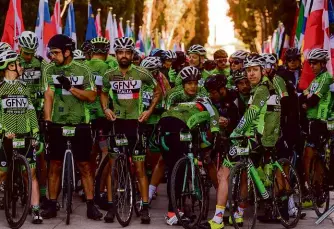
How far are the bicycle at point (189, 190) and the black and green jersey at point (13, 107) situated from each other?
188cm

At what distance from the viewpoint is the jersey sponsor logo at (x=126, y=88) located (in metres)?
10.5

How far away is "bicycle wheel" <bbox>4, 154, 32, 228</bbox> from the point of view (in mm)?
9789

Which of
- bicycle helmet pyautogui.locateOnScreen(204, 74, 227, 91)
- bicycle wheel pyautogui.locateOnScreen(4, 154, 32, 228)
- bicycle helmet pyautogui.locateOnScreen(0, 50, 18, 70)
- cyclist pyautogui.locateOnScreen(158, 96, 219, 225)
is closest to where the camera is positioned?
bicycle wheel pyautogui.locateOnScreen(4, 154, 32, 228)

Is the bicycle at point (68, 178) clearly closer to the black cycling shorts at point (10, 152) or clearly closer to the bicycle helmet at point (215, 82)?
the black cycling shorts at point (10, 152)

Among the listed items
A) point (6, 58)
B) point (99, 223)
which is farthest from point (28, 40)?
point (99, 223)

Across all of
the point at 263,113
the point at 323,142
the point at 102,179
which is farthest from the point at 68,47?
the point at 323,142

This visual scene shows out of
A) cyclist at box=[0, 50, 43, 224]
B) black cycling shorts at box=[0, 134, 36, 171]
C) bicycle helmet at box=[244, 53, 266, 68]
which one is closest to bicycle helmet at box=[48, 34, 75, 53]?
cyclist at box=[0, 50, 43, 224]

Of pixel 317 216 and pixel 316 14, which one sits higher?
pixel 316 14

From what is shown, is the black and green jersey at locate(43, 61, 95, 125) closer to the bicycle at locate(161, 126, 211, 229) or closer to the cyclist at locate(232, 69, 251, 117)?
the bicycle at locate(161, 126, 211, 229)

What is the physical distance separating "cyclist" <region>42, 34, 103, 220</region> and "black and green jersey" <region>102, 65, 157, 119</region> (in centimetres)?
27

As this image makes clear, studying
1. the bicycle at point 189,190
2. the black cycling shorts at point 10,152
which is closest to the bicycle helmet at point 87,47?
the black cycling shorts at point 10,152

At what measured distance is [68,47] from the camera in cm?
1050

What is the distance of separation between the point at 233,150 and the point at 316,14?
4127 mm

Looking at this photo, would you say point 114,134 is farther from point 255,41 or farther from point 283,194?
point 255,41
